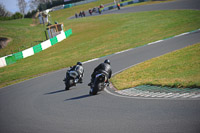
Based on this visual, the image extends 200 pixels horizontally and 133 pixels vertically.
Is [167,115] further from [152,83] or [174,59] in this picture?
[174,59]

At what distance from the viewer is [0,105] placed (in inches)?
483

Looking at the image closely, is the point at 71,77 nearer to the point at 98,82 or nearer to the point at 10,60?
the point at 98,82

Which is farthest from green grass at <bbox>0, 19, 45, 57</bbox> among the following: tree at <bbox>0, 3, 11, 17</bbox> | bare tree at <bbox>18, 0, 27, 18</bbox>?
bare tree at <bbox>18, 0, 27, 18</bbox>

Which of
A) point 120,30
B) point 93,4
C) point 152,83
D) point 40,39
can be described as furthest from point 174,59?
point 93,4

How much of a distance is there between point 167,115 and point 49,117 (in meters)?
3.80

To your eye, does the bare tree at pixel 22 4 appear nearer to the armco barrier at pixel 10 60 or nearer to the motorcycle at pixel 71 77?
the armco barrier at pixel 10 60

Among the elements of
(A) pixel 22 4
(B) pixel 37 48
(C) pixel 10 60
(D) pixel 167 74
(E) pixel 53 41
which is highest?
(A) pixel 22 4

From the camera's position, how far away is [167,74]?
38.3ft

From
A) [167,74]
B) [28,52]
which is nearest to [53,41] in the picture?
[28,52]

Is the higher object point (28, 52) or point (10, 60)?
point (28, 52)

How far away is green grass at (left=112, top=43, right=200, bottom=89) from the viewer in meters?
9.85

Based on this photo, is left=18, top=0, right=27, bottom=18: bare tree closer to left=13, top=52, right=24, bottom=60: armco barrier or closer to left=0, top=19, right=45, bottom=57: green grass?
left=0, top=19, right=45, bottom=57: green grass

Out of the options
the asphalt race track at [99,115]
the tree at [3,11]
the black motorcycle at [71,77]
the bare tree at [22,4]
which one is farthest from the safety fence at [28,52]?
the bare tree at [22,4]

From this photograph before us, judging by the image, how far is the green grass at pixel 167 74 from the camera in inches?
388
